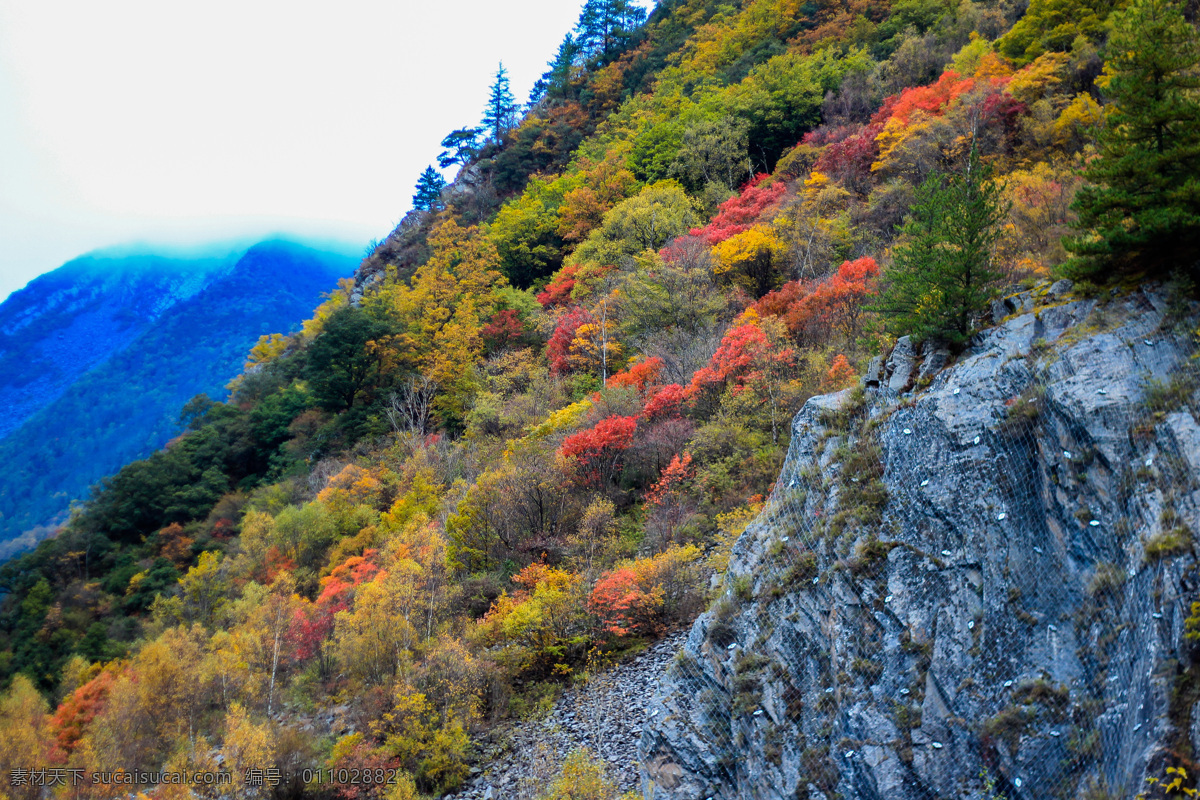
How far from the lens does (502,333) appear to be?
107 feet

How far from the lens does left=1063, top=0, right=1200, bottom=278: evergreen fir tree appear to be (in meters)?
6.23

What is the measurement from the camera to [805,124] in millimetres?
35344

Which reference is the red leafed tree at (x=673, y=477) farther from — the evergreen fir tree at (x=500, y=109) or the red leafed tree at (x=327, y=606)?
the evergreen fir tree at (x=500, y=109)

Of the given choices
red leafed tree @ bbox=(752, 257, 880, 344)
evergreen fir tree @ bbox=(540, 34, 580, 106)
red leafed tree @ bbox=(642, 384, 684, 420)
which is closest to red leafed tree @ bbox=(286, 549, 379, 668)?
red leafed tree @ bbox=(642, 384, 684, 420)

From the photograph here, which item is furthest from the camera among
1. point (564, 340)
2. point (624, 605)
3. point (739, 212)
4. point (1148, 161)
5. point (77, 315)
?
point (77, 315)

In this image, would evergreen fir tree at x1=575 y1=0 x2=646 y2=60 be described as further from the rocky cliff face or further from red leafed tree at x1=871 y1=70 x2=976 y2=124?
the rocky cliff face

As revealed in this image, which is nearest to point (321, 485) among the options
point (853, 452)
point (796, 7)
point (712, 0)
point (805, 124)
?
point (853, 452)

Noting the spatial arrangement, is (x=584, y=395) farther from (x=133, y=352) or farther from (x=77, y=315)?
(x=77, y=315)

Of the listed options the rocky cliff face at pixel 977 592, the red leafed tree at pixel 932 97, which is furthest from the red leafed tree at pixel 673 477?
the red leafed tree at pixel 932 97

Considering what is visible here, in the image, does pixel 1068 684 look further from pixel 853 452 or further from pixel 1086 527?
pixel 853 452

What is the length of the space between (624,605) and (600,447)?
18.6ft

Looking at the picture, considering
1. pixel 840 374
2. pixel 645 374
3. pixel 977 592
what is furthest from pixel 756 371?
pixel 977 592

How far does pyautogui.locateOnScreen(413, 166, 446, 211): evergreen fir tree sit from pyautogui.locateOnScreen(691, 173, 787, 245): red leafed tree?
38.2 metres

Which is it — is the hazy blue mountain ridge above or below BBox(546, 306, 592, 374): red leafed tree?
above
